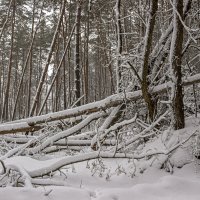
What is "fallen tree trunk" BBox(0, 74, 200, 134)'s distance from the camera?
14.5 ft

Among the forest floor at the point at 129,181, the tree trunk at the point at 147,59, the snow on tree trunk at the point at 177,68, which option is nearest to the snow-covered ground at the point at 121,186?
the forest floor at the point at 129,181

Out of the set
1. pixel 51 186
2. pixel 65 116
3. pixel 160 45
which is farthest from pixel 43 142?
pixel 160 45

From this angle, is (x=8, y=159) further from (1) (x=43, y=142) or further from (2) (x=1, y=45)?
(2) (x=1, y=45)

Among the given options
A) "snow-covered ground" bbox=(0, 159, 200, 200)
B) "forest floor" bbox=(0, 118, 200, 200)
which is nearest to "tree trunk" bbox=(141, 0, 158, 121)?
"forest floor" bbox=(0, 118, 200, 200)

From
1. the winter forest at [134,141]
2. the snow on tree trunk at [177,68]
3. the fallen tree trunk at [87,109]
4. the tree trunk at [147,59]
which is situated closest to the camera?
the winter forest at [134,141]

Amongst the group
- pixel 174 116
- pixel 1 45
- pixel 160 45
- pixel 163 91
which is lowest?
pixel 174 116

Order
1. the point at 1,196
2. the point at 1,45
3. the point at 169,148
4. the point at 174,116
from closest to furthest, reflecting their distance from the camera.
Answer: the point at 1,196 → the point at 169,148 → the point at 174,116 → the point at 1,45

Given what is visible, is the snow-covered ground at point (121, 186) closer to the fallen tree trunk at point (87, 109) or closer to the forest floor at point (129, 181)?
the forest floor at point (129, 181)

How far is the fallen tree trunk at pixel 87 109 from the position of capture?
14.5 ft

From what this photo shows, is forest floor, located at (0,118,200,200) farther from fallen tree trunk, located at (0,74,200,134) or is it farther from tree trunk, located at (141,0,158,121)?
fallen tree trunk, located at (0,74,200,134)

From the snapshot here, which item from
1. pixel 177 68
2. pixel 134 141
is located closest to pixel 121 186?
pixel 134 141

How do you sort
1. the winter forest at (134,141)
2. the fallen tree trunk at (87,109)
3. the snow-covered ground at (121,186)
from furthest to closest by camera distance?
the fallen tree trunk at (87,109) < the winter forest at (134,141) < the snow-covered ground at (121,186)

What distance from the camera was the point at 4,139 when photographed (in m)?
5.02

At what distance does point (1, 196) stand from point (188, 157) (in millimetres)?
2253
